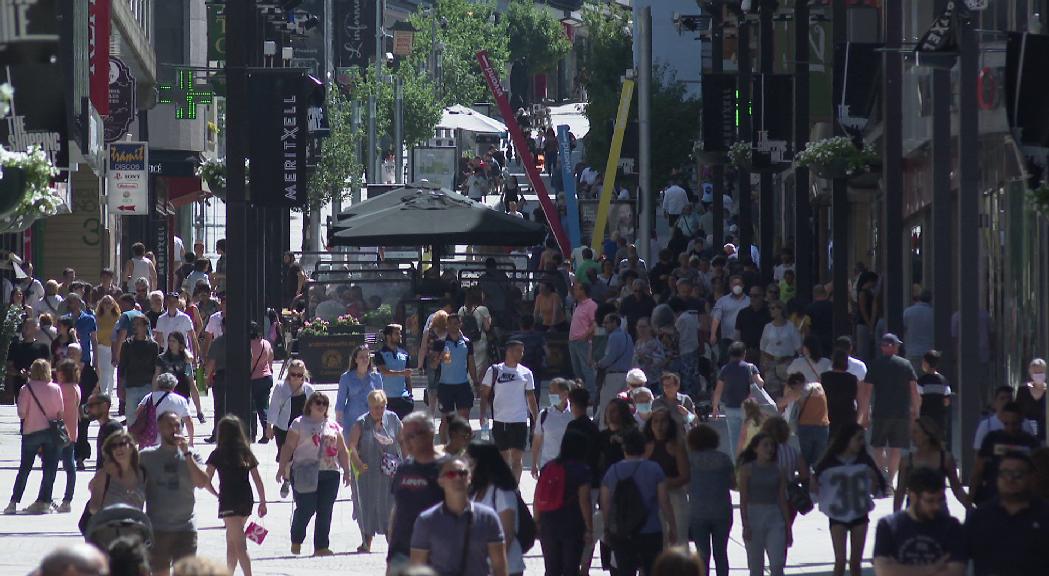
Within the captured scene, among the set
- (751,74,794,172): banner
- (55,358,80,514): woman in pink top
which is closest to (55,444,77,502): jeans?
(55,358,80,514): woman in pink top

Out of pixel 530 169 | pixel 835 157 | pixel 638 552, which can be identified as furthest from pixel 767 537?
pixel 530 169

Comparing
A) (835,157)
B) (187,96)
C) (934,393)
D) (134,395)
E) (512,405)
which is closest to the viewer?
(934,393)

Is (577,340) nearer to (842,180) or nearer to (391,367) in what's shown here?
(842,180)

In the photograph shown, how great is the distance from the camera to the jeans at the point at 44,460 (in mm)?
17281

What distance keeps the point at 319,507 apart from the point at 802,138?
1503 centimetres

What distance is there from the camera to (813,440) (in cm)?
1736

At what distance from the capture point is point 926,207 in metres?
28.6

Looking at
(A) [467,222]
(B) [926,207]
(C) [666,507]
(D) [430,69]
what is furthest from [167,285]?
(D) [430,69]

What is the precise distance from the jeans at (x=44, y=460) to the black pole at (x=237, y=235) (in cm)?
154

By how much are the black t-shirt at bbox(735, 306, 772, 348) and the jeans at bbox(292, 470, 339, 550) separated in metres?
8.88

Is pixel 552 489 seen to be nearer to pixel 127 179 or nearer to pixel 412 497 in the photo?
pixel 412 497

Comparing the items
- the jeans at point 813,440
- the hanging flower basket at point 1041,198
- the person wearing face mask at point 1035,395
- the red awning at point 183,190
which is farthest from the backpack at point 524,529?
the red awning at point 183,190

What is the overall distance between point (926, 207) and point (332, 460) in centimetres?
1544

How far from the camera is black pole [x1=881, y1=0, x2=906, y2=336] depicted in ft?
66.6
